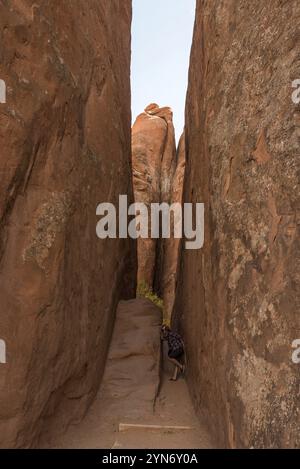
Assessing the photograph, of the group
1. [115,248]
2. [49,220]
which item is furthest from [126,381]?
[49,220]

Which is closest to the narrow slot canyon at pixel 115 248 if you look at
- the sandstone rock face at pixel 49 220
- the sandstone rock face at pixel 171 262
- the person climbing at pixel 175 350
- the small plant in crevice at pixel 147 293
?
the sandstone rock face at pixel 49 220

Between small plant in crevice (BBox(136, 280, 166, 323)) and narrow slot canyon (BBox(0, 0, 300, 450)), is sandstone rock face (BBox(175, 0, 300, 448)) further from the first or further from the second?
small plant in crevice (BBox(136, 280, 166, 323))

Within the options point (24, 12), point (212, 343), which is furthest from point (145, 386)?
point (24, 12)

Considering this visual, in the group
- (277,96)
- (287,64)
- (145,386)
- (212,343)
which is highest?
(287,64)

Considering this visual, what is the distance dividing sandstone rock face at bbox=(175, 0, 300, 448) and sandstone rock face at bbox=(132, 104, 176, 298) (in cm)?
1393

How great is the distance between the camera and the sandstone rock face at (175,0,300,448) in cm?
433

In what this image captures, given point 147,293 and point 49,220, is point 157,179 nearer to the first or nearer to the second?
point 147,293

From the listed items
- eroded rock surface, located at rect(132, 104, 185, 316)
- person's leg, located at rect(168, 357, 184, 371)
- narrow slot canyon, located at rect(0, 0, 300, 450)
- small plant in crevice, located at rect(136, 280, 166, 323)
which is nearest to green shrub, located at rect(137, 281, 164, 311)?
small plant in crevice, located at rect(136, 280, 166, 323)

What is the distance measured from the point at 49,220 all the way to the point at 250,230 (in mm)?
2967

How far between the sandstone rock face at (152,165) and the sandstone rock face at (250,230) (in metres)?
13.9

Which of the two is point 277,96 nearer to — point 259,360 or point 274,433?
point 259,360

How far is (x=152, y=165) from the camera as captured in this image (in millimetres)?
23781

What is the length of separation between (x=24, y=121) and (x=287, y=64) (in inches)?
143

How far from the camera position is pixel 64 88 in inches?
265
